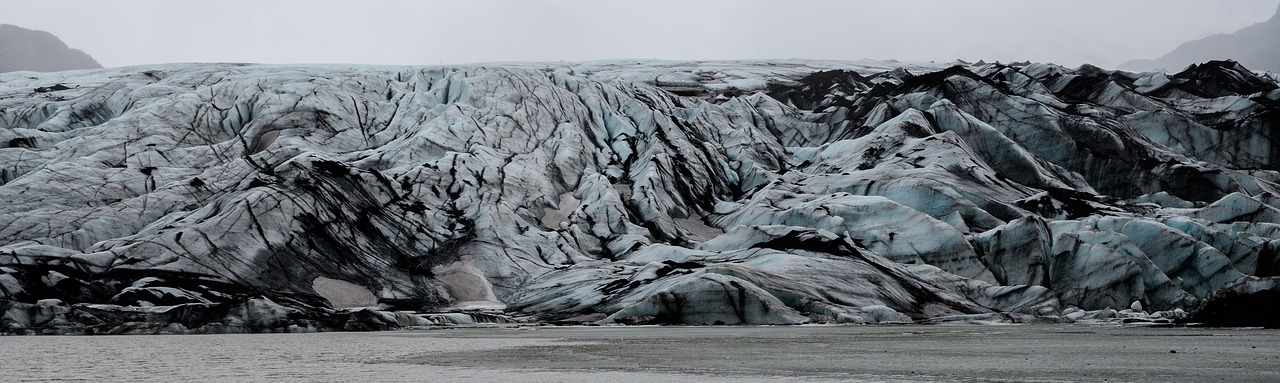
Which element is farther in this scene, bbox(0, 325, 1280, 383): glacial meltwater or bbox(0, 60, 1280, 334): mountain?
bbox(0, 60, 1280, 334): mountain

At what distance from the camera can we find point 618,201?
61.8 metres

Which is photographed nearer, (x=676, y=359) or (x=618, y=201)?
(x=676, y=359)

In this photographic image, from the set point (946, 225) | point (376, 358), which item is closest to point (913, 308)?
point (946, 225)

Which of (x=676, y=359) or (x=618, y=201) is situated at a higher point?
(x=676, y=359)

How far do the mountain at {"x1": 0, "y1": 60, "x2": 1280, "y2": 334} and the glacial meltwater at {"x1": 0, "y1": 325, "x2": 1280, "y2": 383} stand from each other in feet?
43.4

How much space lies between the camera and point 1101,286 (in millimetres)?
49062

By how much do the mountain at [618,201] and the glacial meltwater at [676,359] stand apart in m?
13.2

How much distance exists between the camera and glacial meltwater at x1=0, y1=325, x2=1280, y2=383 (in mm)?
16578

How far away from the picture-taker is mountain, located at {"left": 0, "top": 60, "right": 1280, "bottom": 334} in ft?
146

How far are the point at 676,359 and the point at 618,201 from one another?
1612 inches

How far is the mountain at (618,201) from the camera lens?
44.4m

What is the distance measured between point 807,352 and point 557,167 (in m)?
45.8

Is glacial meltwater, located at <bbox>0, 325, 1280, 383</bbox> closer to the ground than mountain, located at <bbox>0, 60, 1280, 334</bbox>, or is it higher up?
higher up

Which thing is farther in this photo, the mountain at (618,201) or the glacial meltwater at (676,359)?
the mountain at (618,201)
